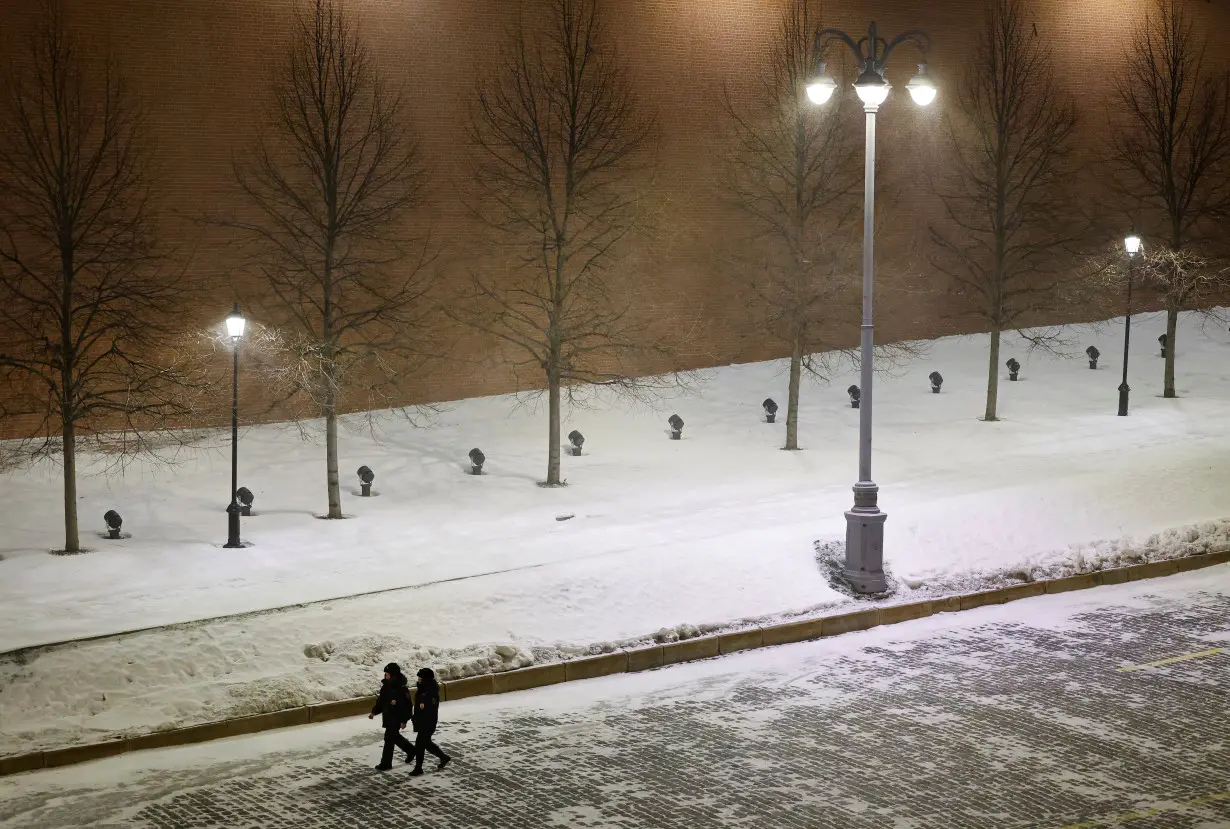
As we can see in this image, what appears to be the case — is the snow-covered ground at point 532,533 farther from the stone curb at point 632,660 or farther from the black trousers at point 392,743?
the black trousers at point 392,743

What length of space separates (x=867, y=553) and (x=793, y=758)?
5.65m

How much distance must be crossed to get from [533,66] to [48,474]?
1313cm

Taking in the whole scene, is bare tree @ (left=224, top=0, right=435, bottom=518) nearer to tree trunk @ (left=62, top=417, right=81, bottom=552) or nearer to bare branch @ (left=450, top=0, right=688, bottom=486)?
bare branch @ (left=450, top=0, right=688, bottom=486)

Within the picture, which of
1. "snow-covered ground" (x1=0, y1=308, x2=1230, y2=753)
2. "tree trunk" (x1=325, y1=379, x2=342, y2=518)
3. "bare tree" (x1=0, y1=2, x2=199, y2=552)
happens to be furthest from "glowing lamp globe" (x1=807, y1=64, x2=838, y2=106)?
"bare tree" (x1=0, y1=2, x2=199, y2=552)

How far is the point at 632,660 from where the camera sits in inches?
521

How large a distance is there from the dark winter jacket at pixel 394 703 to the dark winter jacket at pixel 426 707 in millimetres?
96

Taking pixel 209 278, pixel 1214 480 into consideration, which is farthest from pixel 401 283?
pixel 1214 480

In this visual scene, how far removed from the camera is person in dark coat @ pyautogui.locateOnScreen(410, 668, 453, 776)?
10.0 metres

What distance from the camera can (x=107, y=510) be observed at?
2084 cm

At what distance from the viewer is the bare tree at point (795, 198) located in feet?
83.1

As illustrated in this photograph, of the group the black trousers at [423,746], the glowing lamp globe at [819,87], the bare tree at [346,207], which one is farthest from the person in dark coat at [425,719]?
the bare tree at [346,207]

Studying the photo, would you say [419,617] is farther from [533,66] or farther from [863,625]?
[533,66]

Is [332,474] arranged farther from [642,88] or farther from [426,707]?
[642,88]

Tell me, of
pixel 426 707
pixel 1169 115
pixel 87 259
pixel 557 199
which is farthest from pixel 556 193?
pixel 426 707
